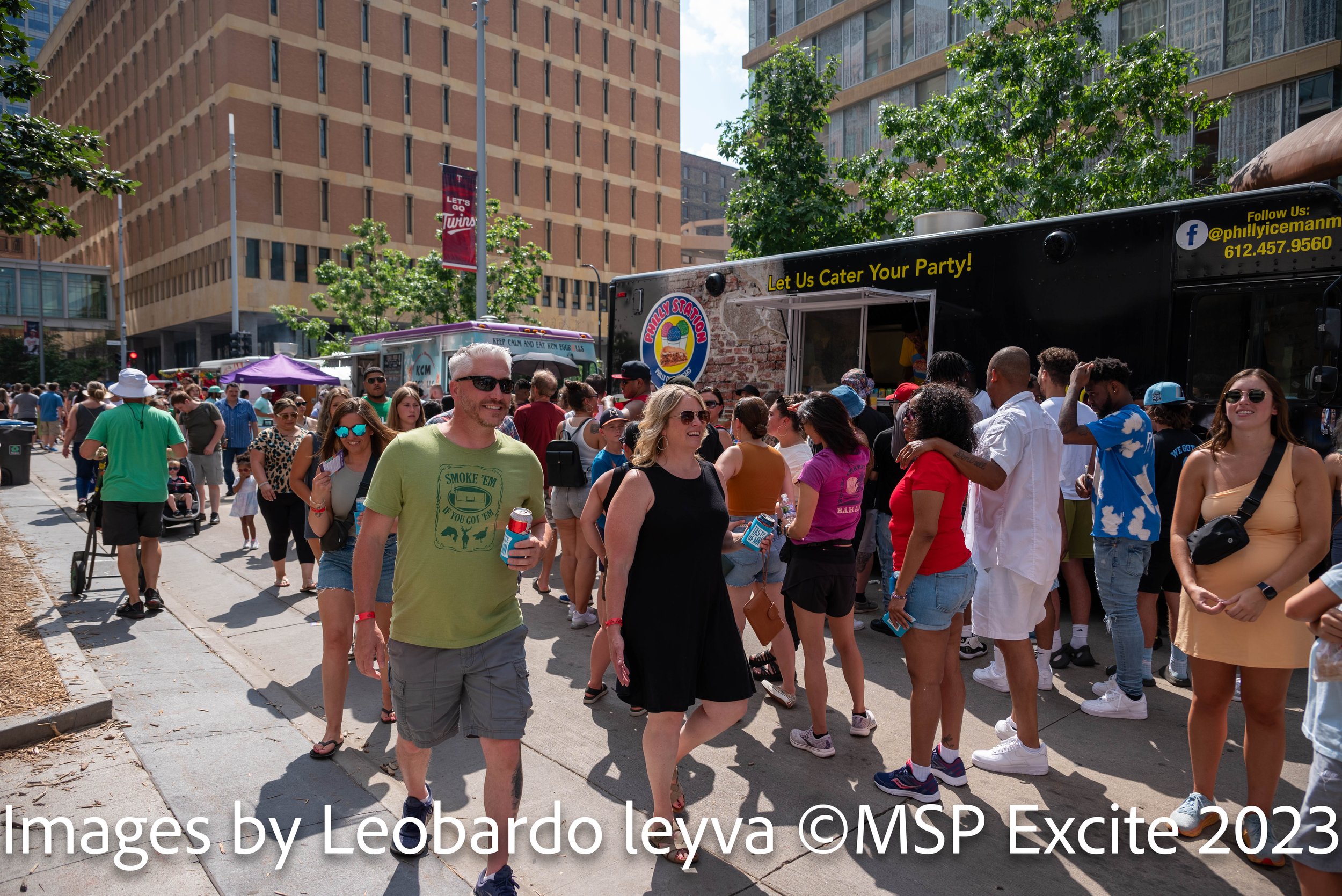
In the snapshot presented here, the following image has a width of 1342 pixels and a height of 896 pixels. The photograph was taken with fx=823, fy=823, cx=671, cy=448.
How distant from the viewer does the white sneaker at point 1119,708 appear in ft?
16.0

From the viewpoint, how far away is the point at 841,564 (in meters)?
4.39

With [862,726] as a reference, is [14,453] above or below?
above

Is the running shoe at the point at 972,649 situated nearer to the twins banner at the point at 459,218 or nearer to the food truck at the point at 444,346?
the food truck at the point at 444,346

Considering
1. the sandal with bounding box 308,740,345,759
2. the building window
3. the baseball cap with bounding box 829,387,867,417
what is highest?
the building window

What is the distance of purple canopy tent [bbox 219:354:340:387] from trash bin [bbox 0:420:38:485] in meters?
3.65

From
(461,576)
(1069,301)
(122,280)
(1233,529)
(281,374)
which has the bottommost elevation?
(461,576)

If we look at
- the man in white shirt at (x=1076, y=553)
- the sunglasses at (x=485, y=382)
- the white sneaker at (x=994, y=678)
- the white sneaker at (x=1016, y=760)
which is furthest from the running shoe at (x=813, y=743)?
the sunglasses at (x=485, y=382)

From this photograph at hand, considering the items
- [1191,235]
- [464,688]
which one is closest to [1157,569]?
[1191,235]

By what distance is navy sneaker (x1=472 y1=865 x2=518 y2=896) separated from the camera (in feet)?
10.00

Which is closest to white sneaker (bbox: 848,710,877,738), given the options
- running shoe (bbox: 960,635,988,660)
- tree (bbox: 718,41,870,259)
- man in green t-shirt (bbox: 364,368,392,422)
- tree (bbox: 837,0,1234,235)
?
running shoe (bbox: 960,635,988,660)

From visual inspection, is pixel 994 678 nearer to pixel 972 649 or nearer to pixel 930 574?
pixel 972 649

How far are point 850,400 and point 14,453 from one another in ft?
55.6

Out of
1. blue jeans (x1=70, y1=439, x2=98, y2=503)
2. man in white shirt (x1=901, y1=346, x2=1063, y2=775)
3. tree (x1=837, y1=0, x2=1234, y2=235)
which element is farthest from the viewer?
tree (x1=837, y1=0, x2=1234, y2=235)

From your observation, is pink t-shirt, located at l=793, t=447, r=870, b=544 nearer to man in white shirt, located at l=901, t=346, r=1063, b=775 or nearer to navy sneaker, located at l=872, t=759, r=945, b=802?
man in white shirt, located at l=901, t=346, r=1063, b=775
